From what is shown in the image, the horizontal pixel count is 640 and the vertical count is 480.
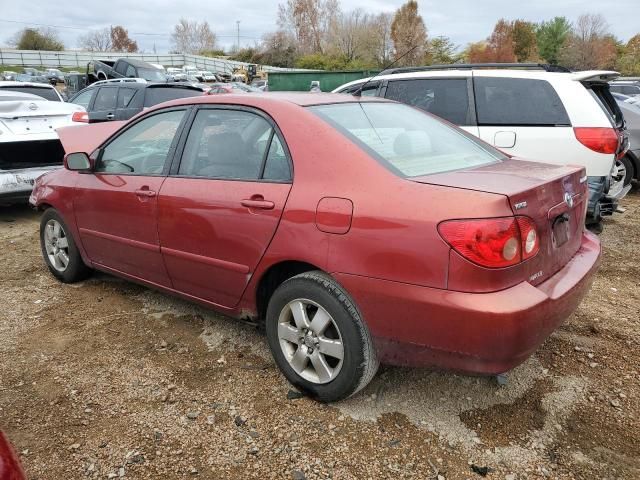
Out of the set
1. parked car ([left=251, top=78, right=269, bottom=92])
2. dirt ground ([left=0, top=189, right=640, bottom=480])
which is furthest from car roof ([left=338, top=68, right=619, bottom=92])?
parked car ([left=251, top=78, right=269, bottom=92])

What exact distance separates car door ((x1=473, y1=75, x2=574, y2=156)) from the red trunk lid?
2321 mm

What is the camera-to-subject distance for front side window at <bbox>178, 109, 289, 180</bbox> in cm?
296

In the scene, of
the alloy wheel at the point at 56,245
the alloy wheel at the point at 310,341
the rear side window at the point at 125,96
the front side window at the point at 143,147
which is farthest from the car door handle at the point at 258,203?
the rear side window at the point at 125,96

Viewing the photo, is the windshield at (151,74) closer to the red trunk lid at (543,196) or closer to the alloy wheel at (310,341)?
the alloy wheel at (310,341)

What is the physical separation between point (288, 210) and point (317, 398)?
0.97m

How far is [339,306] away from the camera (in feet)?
8.32

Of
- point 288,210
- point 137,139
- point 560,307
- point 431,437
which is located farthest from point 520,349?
point 137,139

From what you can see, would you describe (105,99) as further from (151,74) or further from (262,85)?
(262,85)

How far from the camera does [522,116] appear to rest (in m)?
5.27

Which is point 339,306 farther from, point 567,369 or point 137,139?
point 137,139

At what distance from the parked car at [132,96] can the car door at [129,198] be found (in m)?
4.86

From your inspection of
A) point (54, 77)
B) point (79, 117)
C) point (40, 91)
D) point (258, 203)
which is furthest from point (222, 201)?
point (54, 77)

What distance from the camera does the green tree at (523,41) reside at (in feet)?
A: 228

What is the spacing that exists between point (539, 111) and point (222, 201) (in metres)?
3.57
